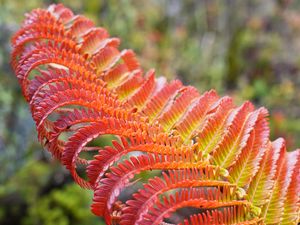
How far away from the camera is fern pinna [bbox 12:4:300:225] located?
120cm

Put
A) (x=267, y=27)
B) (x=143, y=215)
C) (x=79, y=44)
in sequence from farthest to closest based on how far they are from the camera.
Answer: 1. (x=267, y=27)
2. (x=79, y=44)
3. (x=143, y=215)

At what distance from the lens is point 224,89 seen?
739cm

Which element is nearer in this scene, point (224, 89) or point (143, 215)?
point (143, 215)

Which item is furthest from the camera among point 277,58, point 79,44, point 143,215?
point 277,58

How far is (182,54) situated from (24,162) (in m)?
4.42

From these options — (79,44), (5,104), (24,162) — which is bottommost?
(24,162)

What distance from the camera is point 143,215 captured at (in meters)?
1.10

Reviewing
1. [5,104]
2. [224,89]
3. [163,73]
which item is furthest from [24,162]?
[224,89]

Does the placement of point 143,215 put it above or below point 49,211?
above

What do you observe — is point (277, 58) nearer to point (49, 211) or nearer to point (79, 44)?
point (49, 211)

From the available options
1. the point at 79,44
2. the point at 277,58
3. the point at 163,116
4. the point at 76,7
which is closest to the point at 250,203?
the point at 163,116

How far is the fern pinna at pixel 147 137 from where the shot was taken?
120 centimetres

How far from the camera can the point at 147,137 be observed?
4.23 ft

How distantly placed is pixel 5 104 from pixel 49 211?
917mm
